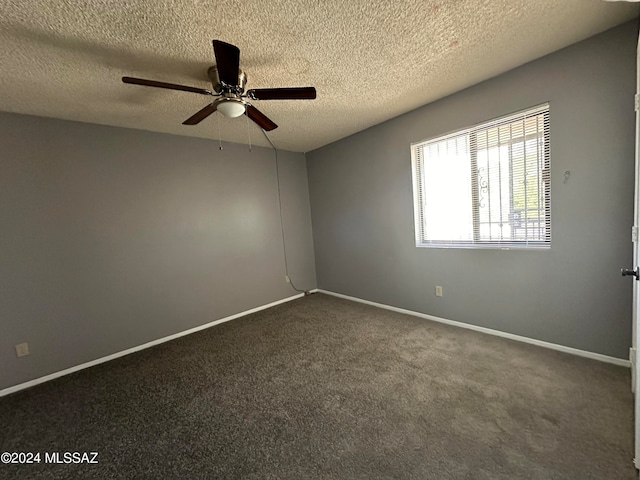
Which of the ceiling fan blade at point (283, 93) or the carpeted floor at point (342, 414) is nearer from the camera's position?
the carpeted floor at point (342, 414)

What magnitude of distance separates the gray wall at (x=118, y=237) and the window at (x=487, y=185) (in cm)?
228

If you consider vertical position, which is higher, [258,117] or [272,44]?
[272,44]

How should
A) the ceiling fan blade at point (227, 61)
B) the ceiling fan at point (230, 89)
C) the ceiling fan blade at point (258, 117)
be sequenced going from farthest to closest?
the ceiling fan blade at point (258, 117), the ceiling fan at point (230, 89), the ceiling fan blade at point (227, 61)

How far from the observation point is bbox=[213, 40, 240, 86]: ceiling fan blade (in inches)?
52.4

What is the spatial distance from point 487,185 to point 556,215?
0.60 meters

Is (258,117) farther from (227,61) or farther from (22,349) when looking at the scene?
(22,349)

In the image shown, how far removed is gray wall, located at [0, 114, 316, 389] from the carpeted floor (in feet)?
1.44

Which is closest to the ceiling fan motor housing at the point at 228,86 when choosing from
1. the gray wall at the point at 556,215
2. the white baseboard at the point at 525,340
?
the gray wall at the point at 556,215

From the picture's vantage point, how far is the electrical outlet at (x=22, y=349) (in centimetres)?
236

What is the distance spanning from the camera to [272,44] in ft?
5.65

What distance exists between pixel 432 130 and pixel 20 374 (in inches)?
181

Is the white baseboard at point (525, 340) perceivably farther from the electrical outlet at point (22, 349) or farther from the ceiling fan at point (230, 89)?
the electrical outlet at point (22, 349)

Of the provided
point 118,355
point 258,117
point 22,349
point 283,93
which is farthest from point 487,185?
point 22,349

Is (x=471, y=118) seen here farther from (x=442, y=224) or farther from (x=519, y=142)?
(x=442, y=224)
